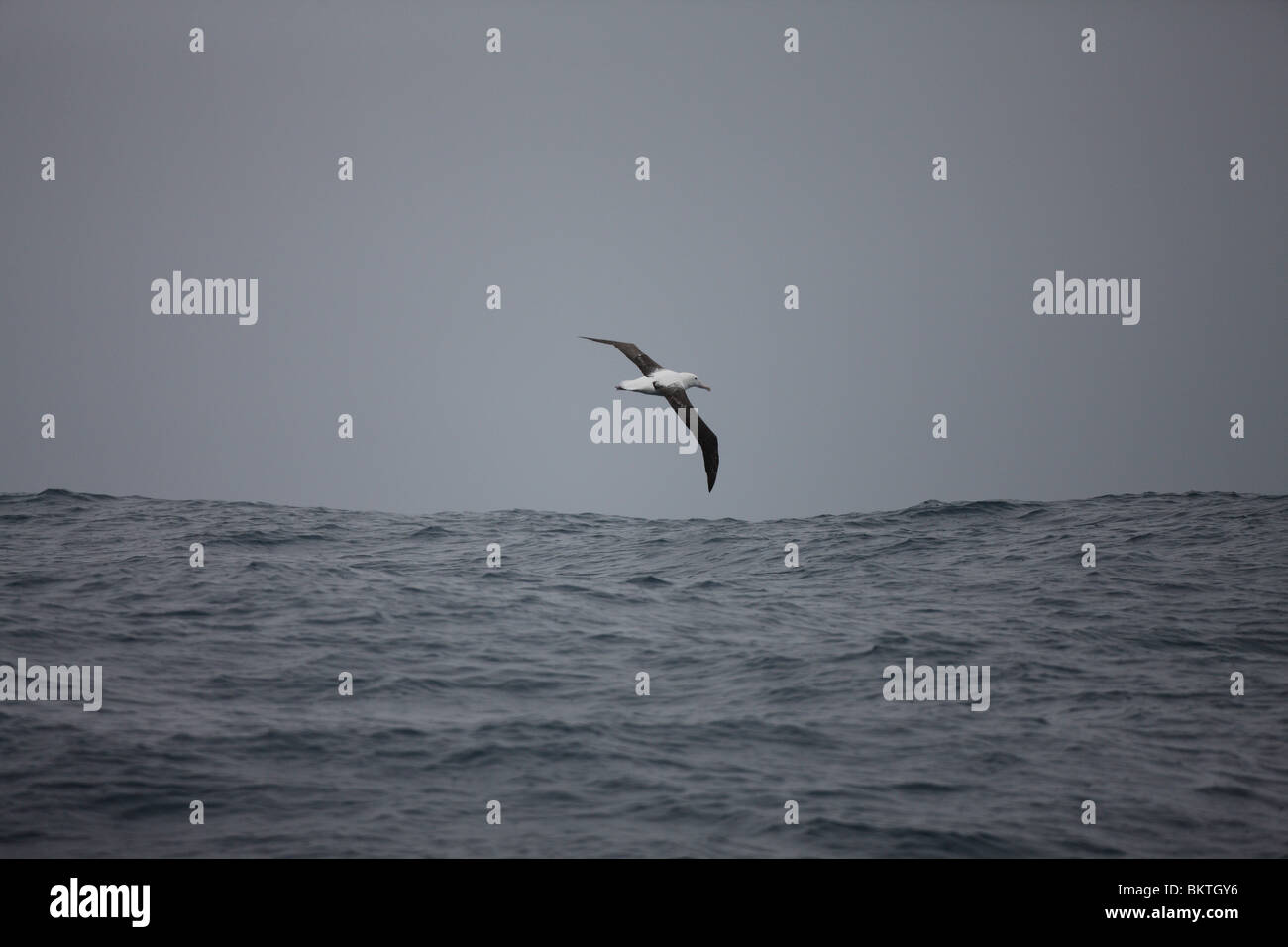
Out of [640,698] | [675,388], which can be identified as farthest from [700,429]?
[640,698]

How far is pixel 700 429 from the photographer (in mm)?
19906

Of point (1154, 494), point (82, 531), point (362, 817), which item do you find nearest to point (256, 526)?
point (82, 531)

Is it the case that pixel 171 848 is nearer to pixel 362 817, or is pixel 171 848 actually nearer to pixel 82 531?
pixel 362 817

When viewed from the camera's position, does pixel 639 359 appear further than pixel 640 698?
Yes

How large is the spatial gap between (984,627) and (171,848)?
12631 millimetres

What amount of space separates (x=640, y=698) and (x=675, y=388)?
6313 millimetres

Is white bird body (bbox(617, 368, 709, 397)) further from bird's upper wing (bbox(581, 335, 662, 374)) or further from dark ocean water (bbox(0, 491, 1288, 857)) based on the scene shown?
dark ocean water (bbox(0, 491, 1288, 857))

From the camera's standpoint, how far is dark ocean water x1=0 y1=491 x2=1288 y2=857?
36.0 feet

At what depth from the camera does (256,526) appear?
26391 mm

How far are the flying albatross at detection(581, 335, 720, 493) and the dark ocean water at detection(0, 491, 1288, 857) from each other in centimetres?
265

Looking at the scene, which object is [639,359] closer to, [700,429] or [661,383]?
[661,383]

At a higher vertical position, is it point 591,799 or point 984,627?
point 984,627

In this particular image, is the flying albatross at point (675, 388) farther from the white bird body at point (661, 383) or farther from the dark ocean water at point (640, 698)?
the dark ocean water at point (640, 698)
